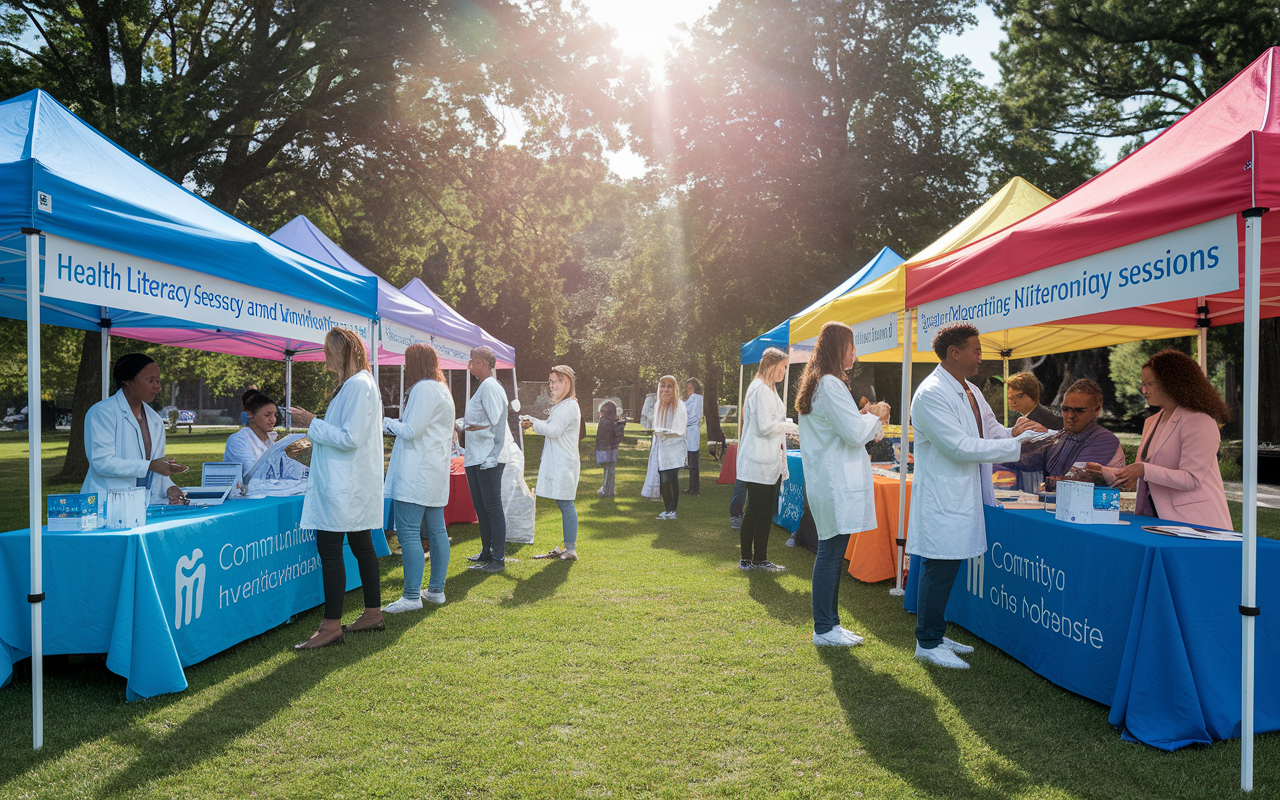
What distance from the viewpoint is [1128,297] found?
319cm

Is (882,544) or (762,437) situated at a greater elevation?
(762,437)

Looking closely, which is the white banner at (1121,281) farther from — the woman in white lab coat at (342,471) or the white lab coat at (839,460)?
the woman in white lab coat at (342,471)

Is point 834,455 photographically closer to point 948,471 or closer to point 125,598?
point 948,471

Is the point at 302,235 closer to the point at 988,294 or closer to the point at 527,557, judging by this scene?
the point at 527,557

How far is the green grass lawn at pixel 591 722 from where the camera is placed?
2.79 meters

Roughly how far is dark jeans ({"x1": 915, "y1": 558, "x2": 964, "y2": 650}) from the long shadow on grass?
24 centimetres

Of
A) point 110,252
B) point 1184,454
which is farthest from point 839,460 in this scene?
point 110,252

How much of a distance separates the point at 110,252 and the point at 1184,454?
17.5 feet

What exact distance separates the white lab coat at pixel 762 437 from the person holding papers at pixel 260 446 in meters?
3.41

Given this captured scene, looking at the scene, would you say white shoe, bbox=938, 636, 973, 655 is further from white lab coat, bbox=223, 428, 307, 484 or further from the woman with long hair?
white lab coat, bbox=223, 428, 307, 484

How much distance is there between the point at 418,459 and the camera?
4969 mm

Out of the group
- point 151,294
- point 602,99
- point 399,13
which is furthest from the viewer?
point 602,99

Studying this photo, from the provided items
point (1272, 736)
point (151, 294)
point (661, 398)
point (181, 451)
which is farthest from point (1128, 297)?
point (181, 451)

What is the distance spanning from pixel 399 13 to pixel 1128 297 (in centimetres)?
1185
